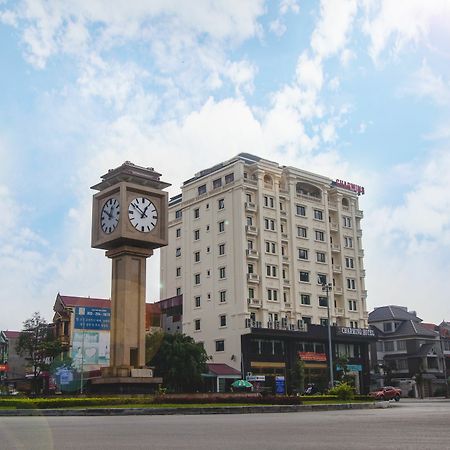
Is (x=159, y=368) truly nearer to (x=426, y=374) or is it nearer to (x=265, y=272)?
(x=265, y=272)

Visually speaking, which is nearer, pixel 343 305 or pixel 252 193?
pixel 252 193

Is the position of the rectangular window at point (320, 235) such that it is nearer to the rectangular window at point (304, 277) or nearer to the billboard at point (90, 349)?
the rectangular window at point (304, 277)

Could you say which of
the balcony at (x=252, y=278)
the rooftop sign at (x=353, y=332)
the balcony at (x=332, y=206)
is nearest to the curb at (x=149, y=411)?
the balcony at (x=252, y=278)

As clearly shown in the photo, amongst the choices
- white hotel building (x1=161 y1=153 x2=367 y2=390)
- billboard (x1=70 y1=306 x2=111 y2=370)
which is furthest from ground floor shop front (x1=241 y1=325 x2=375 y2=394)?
billboard (x1=70 y1=306 x2=111 y2=370)

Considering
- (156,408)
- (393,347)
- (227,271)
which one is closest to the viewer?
(156,408)

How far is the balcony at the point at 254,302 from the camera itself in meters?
60.0

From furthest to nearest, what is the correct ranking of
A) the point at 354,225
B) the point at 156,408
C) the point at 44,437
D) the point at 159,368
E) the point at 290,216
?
the point at 354,225
the point at 290,216
the point at 159,368
the point at 156,408
the point at 44,437

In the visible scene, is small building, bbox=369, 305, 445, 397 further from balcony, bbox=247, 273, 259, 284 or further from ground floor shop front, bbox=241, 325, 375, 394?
balcony, bbox=247, 273, 259, 284

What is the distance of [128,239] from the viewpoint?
34875 mm

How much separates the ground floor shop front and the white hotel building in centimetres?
25

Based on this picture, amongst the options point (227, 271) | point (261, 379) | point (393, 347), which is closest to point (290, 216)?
point (227, 271)

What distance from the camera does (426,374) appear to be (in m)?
74.1

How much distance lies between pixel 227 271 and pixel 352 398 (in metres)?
29.0

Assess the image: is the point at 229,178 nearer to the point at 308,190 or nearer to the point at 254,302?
the point at 308,190
